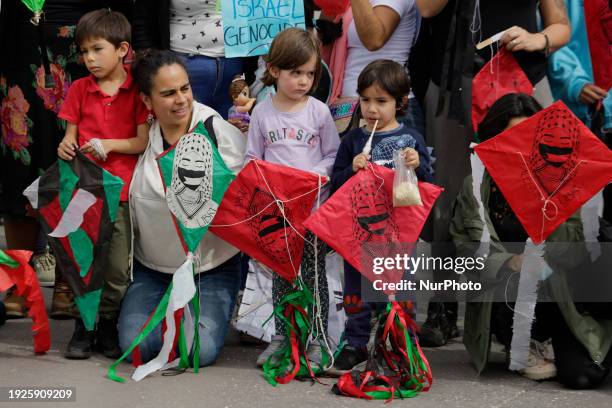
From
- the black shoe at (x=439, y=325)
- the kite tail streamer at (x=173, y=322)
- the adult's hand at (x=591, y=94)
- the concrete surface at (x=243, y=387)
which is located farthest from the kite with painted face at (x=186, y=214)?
the adult's hand at (x=591, y=94)

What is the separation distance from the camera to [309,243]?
14.9ft

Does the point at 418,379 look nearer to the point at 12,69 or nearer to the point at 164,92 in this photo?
the point at 164,92

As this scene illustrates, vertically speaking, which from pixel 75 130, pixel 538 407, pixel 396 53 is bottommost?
pixel 538 407

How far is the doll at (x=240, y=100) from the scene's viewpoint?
5.02 m

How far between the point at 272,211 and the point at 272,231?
3.2 inches

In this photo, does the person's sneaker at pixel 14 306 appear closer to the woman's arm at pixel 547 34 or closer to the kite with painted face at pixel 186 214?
the kite with painted face at pixel 186 214

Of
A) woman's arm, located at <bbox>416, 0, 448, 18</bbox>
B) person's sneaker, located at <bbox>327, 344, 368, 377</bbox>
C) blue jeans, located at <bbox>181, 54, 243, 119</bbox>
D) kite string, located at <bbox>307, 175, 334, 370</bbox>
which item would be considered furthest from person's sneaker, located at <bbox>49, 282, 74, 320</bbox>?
woman's arm, located at <bbox>416, 0, 448, 18</bbox>

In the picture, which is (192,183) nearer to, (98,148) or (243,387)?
(98,148)

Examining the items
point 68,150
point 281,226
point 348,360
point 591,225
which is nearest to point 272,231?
point 281,226

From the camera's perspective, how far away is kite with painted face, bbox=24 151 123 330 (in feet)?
15.3

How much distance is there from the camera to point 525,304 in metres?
4.32

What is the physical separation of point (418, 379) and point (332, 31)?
1.74 meters

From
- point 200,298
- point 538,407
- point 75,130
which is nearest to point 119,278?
point 200,298

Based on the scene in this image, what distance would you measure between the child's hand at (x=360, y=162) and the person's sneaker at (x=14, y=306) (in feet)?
6.77
